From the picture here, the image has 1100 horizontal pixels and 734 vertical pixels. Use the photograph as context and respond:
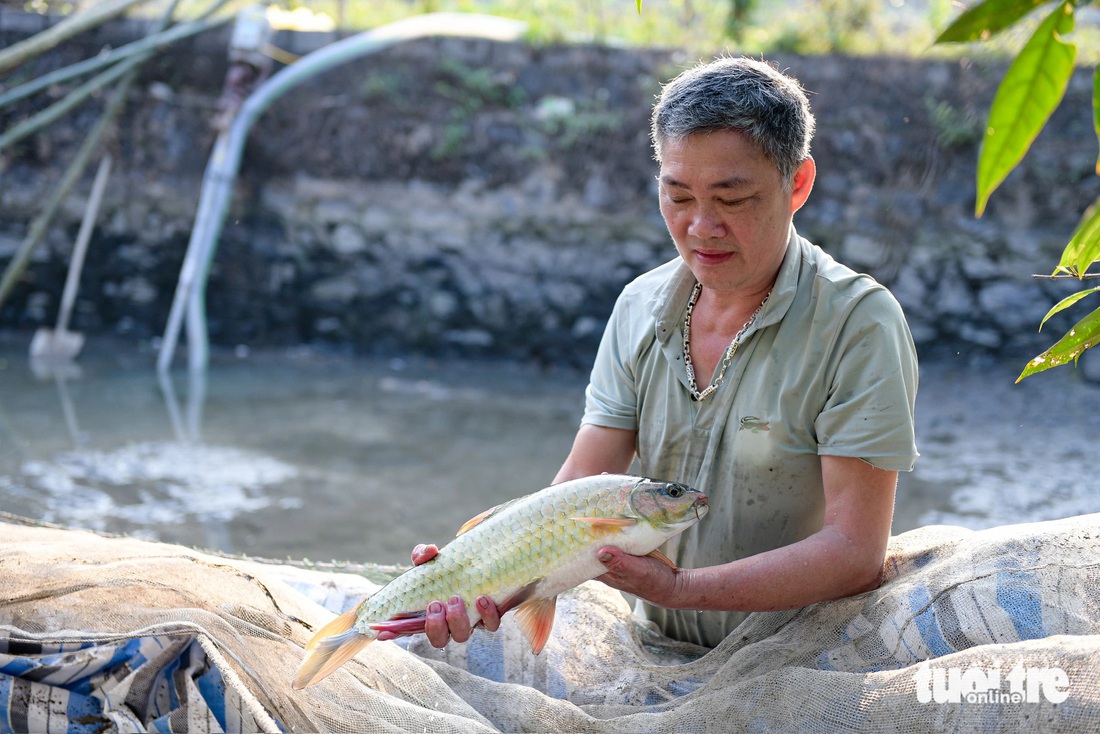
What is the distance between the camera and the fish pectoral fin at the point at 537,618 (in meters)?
2.13

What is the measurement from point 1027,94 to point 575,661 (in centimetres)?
176

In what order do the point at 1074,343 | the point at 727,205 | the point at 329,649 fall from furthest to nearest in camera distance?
the point at 727,205, the point at 329,649, the point at 1074,343

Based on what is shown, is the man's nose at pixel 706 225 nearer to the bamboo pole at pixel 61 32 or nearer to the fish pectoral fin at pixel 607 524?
the fish pectoral fin at pixel 607 524

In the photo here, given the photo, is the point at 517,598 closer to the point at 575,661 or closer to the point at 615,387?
the point at 575,661

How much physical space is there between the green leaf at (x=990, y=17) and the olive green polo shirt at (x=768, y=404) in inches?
48.7

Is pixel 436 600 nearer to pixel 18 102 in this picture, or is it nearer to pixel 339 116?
pixel 339 116

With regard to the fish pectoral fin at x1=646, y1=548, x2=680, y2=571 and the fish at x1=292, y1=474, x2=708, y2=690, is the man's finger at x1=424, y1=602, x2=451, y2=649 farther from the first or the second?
the fish pectoral fin at x1=646, y1=548, x2=680, y2=571

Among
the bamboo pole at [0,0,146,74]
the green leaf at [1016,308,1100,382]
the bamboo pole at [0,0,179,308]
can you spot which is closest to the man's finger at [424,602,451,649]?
the green leaf at [1016,308,1100,382]

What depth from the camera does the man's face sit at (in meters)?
2.14

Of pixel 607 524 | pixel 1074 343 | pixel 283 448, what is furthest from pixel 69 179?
pixel 1074 343

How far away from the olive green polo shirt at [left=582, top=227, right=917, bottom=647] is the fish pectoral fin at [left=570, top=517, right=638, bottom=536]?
0.46 meters

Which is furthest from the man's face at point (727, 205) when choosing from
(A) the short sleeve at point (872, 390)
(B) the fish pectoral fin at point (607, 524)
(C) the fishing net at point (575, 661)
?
(C) the fishing net at point (575, 661)

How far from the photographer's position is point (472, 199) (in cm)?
844

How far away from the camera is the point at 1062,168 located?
7.68 metres
